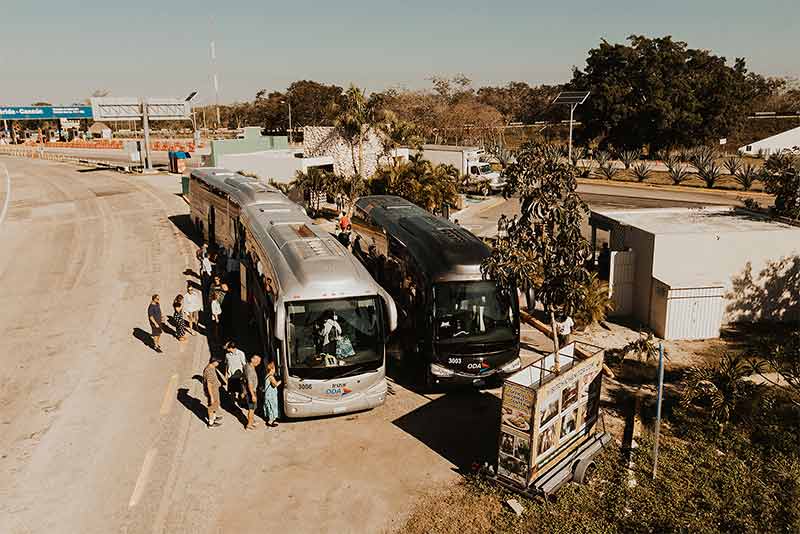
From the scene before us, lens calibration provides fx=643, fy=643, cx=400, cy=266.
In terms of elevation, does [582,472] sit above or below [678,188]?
below

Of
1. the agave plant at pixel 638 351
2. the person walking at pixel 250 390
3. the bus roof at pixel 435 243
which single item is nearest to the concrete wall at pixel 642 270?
the agave plant at pixel 638 351

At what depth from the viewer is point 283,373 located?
1220 cm

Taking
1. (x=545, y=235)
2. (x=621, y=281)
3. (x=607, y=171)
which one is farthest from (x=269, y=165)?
(x=545, y=235)

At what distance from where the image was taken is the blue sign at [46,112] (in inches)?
3337

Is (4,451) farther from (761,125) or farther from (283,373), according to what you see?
(761,125)

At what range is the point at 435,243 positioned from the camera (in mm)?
14875

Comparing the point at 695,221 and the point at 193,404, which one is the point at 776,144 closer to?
the point at 695,221

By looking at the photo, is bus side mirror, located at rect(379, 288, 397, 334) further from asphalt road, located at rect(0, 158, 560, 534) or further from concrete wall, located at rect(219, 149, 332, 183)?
concrete wall, located at rect(219, 149, 332, 183)

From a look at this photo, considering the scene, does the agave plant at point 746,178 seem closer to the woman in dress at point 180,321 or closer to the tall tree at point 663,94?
the tall tree at point 663,94

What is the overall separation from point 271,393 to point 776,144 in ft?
227

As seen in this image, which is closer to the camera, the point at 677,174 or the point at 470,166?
the point at 470,166

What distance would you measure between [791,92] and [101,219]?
119659 mm

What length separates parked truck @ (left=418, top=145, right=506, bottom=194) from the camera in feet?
140

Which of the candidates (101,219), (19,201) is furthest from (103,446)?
(19,201)
